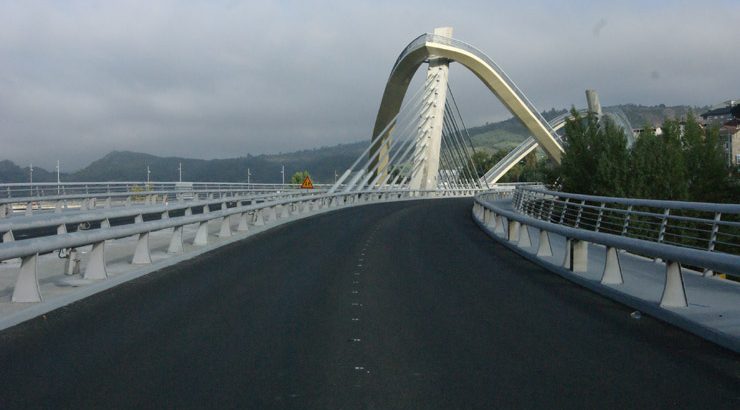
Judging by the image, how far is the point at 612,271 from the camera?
11391mm

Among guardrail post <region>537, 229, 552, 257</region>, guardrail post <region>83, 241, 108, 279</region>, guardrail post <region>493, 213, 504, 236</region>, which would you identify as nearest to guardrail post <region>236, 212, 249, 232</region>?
guardrail post <region>493, 213, 504, 236</region>

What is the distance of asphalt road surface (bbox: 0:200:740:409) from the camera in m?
5.88

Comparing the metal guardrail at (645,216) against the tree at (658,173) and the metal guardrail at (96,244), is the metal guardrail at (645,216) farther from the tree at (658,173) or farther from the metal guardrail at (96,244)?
the metal guardrail at (96,244)

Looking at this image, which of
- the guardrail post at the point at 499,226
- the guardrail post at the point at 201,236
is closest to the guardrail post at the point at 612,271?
the guardrail post at the point at 201,236

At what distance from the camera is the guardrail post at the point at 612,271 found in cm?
1130

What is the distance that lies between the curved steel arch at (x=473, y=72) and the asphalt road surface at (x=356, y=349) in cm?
6385

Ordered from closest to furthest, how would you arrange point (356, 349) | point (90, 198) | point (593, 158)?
point (356, 349) → point (90, 198) → point (593, 158)

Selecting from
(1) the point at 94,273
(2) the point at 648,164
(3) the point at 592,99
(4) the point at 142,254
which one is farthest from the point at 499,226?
(3) the point at 592,99

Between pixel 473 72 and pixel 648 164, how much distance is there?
44.9 m

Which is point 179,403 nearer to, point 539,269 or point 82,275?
point 82,275

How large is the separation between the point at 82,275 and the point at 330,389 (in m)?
7.22

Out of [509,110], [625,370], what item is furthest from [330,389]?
[509,110]

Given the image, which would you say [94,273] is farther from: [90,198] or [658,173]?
[658,173]

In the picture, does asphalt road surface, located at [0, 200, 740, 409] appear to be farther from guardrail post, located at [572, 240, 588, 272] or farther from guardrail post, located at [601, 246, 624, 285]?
guardrail post, located at [572, 240, 588, 272]
